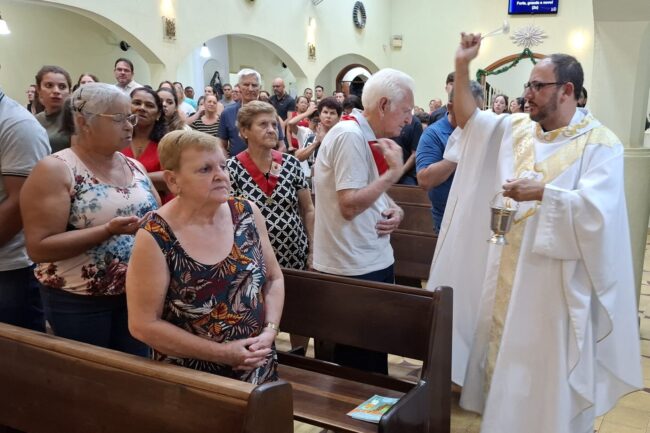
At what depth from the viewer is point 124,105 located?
77.1 inches

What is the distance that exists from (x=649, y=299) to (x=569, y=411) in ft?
10.1

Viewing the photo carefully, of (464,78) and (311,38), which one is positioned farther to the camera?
(311,38)

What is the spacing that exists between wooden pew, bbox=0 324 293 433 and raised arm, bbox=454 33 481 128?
5.25ft

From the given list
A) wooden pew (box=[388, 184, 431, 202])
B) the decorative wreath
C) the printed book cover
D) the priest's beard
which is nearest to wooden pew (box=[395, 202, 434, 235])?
wooden pew (box=[388, 184, 431, 202])

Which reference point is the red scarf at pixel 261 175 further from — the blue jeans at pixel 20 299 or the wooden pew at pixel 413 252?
the blue jeans at pixel 20 299

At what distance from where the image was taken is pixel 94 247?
6.41 feet

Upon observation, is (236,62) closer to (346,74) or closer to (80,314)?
(346,74)

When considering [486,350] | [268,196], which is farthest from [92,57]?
[486,350]

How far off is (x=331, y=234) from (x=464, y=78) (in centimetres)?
86

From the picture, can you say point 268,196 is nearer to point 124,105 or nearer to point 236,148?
point 124,105

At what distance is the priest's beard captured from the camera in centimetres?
236

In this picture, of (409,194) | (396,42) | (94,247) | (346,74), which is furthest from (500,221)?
(346,74)

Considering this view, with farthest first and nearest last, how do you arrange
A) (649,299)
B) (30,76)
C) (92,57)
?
(92,57)
(30,76)
(649,299)

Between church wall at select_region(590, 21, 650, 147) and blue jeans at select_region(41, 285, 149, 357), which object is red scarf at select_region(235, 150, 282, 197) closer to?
blue jeans at select_region(41, 285, 149, 357)
